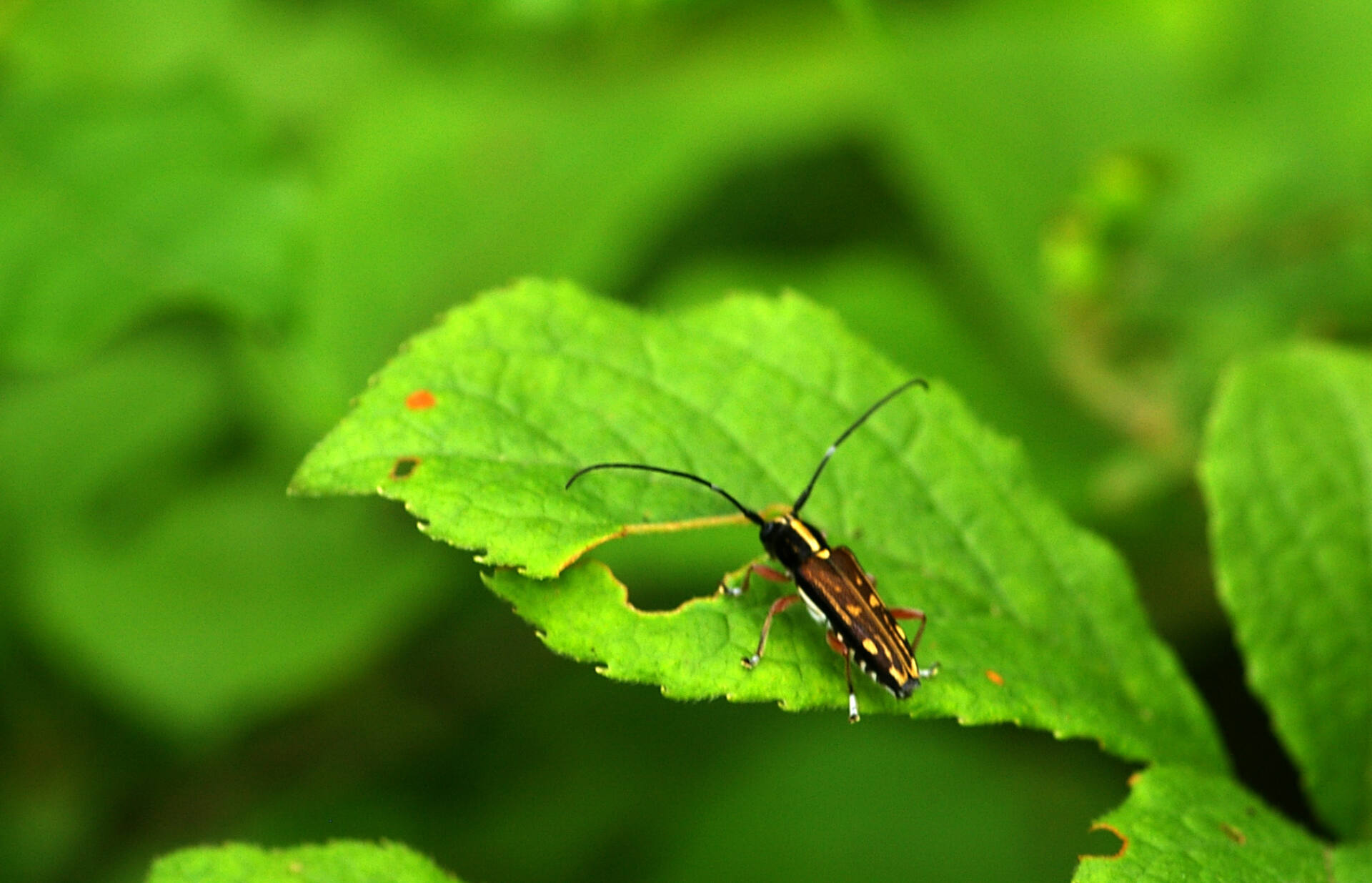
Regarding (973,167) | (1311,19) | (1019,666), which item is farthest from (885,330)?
(1311,19)

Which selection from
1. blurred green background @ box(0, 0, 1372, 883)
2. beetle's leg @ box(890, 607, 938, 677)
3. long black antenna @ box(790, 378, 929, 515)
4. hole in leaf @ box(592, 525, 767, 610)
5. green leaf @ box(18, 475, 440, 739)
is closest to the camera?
beetle's leg @ box(890, 607, 938, 677)

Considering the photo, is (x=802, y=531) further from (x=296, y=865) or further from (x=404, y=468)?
(x=296, y=865)

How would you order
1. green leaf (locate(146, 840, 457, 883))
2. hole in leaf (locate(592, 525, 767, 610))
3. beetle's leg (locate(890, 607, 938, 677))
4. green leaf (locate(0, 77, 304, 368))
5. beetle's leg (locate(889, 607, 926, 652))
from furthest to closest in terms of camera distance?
1. hole in leaf (locate(592, 525, 767, 610))
2. green leaf (locate(0, 77, 304, 368))
3. beetle's leg (locate(889, 607, 926, 652))
4. beetle's leg (locate(890, 607, 938, 677))
5. green leaf (locate(146, 840, 457, 883))

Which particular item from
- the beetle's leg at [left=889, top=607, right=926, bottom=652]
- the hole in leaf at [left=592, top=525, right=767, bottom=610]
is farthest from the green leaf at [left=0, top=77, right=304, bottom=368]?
the beetle's leg at [left=889, top=607, right=926, bottom=652]

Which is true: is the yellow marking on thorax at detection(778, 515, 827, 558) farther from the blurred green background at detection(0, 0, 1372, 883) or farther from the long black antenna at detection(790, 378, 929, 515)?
the blurred green background at detection(0, 0, 1372, 883)

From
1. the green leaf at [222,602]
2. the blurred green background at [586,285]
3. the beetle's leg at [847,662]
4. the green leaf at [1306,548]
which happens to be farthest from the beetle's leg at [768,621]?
the green leaf at [222,602]

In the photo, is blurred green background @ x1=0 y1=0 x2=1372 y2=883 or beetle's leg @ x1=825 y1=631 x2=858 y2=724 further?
blurred green background @ x1=0 y1=0 x2=1372 y2=883

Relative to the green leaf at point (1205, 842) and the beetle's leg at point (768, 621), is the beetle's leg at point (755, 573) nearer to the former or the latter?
the beetle's leg at point (768, 621)
